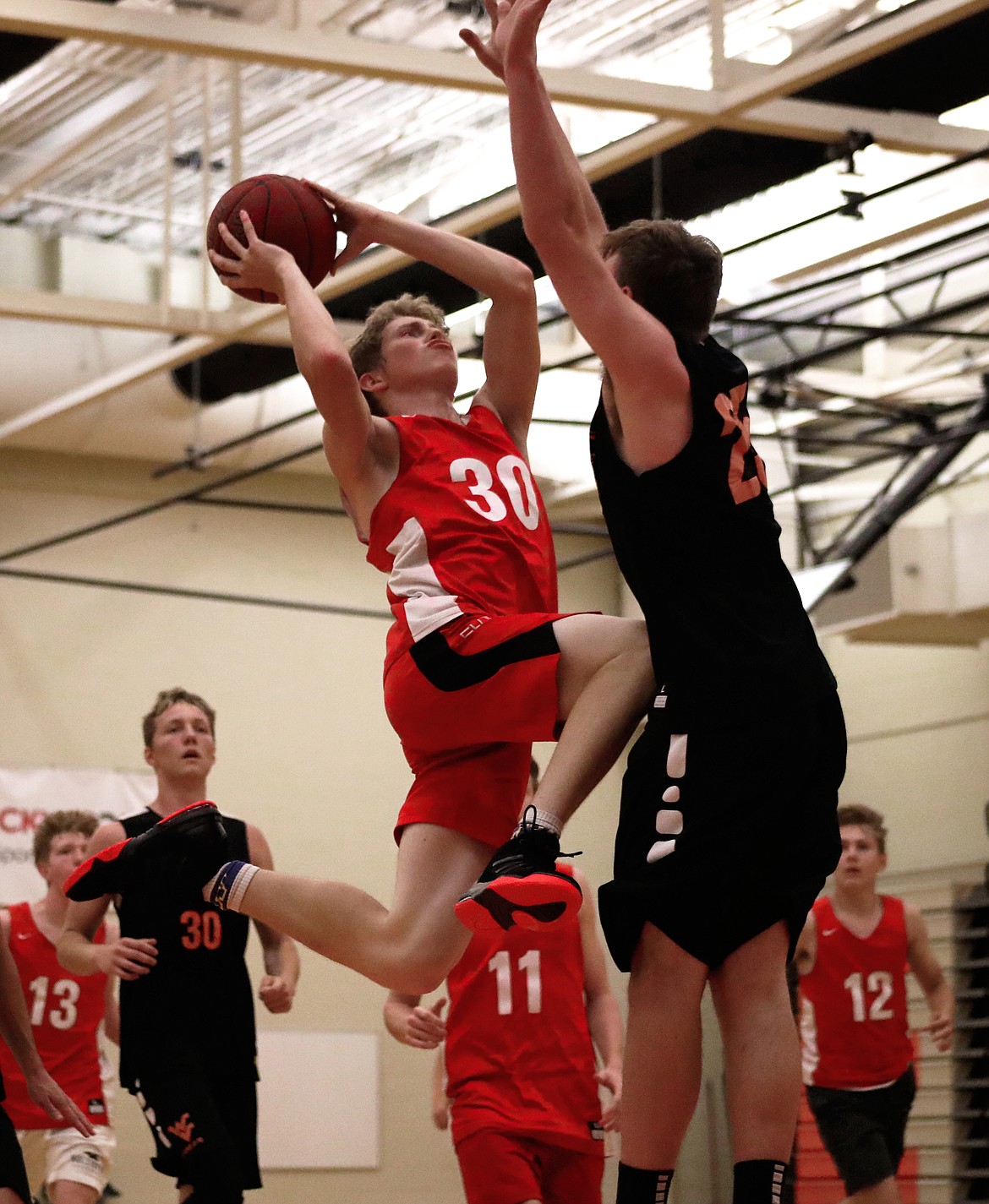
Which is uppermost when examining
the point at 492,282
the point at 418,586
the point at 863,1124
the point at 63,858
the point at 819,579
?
the point at 819,579

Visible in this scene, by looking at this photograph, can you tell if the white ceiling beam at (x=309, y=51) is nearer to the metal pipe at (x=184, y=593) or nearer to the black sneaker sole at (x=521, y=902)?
the black sneaker sole at (x=521, y=902)

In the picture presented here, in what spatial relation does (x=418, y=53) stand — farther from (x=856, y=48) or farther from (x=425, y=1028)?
(x=425, y=1028)

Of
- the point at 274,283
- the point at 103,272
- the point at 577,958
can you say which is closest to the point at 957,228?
the point at 103,272

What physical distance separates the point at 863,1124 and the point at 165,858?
195 inches

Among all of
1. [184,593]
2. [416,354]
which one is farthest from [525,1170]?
[184,593]

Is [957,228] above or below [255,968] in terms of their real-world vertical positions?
above

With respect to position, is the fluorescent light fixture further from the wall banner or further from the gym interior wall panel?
the wall banner

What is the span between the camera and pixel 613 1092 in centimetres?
645

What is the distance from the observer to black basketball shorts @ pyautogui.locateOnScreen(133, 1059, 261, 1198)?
6145mm

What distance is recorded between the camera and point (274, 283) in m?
4.69

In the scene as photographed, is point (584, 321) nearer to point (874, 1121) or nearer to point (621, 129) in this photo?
point (874, 1121)

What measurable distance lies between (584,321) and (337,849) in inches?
465

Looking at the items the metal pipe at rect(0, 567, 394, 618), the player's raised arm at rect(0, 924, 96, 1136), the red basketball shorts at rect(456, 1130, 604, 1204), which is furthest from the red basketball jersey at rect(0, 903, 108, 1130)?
the metal pipe at rect(0, 567, 394, 618)

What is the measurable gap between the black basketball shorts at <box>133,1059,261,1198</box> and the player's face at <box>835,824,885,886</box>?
3598mm
